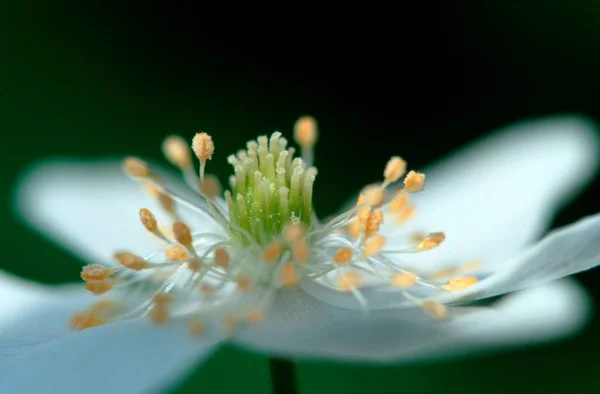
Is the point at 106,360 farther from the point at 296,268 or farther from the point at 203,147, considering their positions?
the point at 203,147

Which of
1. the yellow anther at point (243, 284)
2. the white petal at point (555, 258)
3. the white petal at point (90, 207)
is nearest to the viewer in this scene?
the white petal at point (555, 258)

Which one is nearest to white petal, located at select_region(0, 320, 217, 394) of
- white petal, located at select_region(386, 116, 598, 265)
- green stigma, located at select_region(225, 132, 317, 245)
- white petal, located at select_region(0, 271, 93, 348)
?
white petal, located at select_region(0, 271, 93, 348)

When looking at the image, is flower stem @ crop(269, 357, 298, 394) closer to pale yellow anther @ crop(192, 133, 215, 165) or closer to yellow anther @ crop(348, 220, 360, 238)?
yellow anther @ crop(348, 220, 360, 238)

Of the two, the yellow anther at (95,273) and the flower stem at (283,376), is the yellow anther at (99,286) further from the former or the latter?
the flower stem at (283,376)

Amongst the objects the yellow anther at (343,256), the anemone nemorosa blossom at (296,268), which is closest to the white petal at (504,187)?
the anemone nemorosa blossom at (296,268)

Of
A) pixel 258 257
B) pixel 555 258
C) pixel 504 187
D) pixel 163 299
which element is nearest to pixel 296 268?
pixel 258 257

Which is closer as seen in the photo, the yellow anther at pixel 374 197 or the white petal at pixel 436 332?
the white petal at pixel 436 332

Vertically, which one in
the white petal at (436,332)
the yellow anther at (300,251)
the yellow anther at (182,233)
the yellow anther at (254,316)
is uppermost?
the yellow anther at (182,233)

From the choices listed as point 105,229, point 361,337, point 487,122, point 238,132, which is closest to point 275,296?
point 361,337
